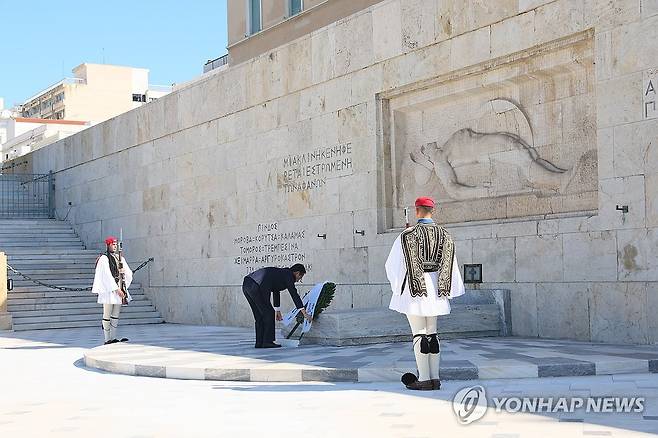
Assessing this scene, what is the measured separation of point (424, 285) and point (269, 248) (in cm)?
1110

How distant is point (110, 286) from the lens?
16.2m

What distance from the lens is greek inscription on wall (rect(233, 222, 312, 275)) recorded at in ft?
63.3

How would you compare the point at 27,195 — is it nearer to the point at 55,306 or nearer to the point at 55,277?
the point at 55,277

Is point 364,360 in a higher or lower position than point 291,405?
higher

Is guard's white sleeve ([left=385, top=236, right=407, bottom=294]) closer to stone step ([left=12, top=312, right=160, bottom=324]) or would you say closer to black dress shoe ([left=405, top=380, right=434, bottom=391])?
black dress shoe ([left=405, top=380, right=434, bottom=391])

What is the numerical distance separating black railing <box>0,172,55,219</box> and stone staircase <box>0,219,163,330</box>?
2.19 m

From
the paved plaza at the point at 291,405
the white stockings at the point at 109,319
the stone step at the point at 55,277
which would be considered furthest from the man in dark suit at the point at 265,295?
the stone step at the point at 55,277

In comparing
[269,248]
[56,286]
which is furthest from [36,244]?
[269,248]

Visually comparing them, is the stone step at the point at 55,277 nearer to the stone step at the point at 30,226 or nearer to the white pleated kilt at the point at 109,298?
the stone step at the point at 30,226

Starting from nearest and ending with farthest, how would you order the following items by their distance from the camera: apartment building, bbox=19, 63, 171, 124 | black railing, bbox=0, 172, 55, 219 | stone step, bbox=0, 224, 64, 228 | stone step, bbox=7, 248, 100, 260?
1. stone step, bbox=7, 248, 100, 260
2. stone step, bbox=0, 224, 64, 228
3. black railing, bbox=0, 172, 55, 219
4. apartment building, bbox=19, 63, 171, 124

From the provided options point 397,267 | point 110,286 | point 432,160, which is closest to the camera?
point 397,267

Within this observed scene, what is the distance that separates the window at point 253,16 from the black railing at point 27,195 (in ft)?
30.9

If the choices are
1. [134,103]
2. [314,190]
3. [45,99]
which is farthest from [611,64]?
[45,99]

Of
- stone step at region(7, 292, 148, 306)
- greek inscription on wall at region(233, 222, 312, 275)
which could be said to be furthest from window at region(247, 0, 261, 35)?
stone step at region(7, 292, 148, 306)
